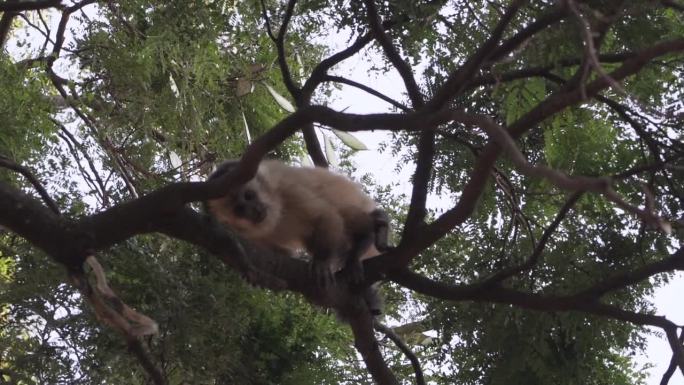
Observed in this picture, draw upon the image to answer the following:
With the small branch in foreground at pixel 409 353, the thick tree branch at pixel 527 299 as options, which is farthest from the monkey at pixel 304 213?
the thick tree branch at pixel 527 299

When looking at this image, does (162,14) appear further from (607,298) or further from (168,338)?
(607,298)

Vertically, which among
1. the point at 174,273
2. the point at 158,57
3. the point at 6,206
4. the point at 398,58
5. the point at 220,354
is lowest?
the point at 6,206

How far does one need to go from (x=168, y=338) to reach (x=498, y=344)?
68.4 inches

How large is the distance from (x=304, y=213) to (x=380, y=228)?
43 cm

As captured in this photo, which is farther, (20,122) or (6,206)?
(20,122)

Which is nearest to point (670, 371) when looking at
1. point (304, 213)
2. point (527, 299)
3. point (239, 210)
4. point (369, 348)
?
point (527, 299)

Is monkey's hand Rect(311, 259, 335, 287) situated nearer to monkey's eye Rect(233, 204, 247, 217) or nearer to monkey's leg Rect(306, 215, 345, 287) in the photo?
monkey's leg Rect(306, 215, 345, 287)

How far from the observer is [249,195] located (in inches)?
185

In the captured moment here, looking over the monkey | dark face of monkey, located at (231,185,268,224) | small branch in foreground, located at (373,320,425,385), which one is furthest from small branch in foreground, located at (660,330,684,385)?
dark face of monkey, located at (231,185,268,224)

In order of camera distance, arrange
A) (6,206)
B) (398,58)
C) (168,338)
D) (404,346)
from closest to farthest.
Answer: (6,206)
(398,58)
(168,338)
(404,346)

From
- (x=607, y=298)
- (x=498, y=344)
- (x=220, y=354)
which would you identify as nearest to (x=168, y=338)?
(x=220, y=354)

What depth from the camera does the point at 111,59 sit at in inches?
218

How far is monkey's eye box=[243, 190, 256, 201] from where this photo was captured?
4695 millimetres

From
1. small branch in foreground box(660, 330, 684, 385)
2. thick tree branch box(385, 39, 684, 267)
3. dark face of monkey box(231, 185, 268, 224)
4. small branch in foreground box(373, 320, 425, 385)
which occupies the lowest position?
small branch in foreground box(660, 330, 684, 385)
